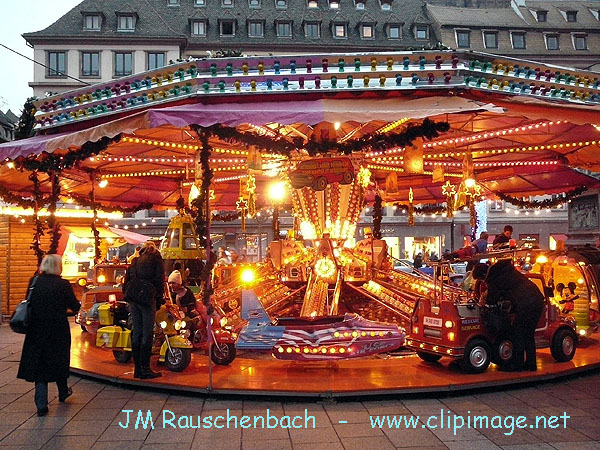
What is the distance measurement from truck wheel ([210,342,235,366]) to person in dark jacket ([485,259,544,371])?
12.7 ft

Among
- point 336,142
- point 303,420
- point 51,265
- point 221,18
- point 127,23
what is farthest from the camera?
point 221,18

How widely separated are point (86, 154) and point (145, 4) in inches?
1545

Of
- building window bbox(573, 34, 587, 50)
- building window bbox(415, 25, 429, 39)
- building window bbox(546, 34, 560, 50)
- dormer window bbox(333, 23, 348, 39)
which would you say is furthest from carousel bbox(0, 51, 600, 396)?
building window bbox(573, 34, 587, 50)

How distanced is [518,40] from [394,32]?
9133 mm

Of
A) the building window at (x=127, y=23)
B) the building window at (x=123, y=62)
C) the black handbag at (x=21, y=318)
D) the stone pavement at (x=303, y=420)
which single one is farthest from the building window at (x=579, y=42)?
the black handbag at (x=21, y=318)

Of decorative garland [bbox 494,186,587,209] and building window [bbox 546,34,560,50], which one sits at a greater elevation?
building window [bbox 546,34,560,50]

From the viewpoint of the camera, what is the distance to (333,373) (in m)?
8.34

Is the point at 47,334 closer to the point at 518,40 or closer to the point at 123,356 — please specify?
the point at 123,356

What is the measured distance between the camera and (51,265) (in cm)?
718

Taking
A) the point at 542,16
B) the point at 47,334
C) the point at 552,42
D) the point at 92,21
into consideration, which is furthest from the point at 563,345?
the point at 542,16

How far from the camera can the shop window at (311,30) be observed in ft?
144

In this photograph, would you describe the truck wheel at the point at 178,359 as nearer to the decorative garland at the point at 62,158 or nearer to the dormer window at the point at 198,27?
the decorative garland at the point at 62,158

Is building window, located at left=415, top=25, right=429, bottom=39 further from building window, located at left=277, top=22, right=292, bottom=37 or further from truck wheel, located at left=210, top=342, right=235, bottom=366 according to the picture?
truck wheel, located at left=210, top=342, right=235, bottom=366

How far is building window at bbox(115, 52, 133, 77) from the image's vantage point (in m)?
42.2
